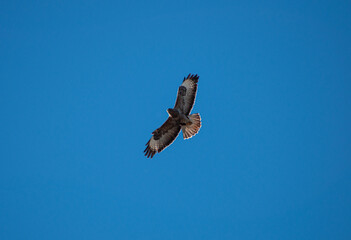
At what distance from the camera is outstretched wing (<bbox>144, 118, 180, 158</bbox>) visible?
1143 cm

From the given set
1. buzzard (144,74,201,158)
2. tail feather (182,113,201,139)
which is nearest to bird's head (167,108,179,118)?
buzzard (144,74,201,158)

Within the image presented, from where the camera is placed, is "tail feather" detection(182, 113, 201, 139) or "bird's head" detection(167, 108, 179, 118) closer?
"bird's head" detection(167, 108, 179, 118)

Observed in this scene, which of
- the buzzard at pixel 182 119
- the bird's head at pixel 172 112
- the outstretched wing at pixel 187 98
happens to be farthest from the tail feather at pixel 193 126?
the bird's head at pixel 172 112

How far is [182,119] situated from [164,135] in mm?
914

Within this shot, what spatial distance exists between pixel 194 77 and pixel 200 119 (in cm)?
135

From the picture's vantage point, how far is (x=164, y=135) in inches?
457

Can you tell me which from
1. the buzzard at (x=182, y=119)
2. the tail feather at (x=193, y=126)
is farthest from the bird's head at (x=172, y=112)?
the tail feather at (x=193, y=126)

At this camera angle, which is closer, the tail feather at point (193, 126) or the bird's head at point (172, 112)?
the bird's head at point (172, 112)

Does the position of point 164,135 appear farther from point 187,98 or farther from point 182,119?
point 187,98

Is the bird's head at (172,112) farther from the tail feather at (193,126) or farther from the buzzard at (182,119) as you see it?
the tail feather at (193,126)

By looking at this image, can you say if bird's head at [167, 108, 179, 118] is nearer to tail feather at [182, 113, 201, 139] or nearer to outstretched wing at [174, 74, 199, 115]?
outstretched wing at [174, 74, 199, 115]

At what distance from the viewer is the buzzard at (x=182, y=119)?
11.1 m

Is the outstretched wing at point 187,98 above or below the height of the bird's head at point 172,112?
above

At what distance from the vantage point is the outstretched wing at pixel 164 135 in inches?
450
